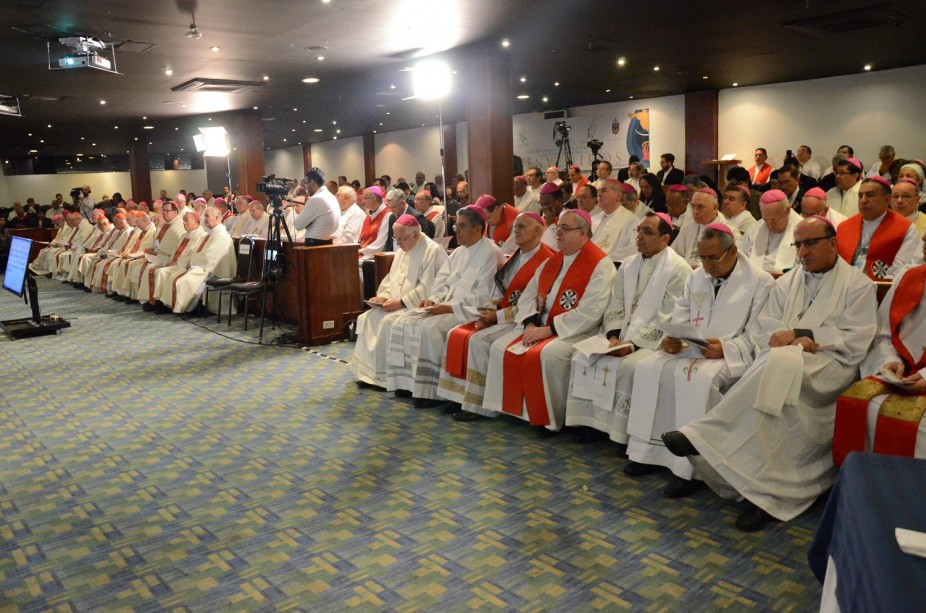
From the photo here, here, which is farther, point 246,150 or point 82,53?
point 246,150

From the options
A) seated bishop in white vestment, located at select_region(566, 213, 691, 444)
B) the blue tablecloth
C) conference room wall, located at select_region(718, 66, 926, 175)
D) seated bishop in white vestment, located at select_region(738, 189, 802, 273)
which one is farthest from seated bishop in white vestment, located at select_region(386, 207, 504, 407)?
conference room wall, located at select_region(718, 66, 926, 175)

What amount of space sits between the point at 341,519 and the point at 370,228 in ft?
20.5

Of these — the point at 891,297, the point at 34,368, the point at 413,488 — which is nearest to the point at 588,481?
the point at 413,488

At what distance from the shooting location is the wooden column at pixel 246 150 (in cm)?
1459

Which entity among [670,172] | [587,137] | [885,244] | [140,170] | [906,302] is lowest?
[906,302]

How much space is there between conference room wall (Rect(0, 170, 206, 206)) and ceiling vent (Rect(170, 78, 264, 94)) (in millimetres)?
17140

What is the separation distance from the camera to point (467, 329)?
5.05 meters

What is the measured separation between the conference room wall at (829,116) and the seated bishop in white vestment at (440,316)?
1092cm

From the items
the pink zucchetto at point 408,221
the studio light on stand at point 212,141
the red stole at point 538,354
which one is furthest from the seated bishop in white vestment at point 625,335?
the studio light on stand at point 212,141

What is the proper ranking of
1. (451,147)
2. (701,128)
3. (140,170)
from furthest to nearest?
(140,170) → (451,147) → (701,128)

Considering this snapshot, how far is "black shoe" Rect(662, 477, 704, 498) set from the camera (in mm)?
3545

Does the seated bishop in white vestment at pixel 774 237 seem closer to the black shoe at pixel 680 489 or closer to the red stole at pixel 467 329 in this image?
the red stole at pixel 467 329

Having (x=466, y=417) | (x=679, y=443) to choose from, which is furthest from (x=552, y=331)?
(x=679, y=443)

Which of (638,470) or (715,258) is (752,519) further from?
(715,258)
